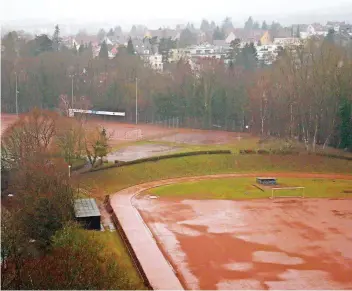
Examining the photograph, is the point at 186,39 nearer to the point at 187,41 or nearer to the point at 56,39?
the point at 187,41

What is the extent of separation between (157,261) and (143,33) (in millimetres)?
61611

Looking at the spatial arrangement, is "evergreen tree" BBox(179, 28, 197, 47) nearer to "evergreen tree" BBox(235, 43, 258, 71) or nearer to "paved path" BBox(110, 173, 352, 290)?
"evergreen tree" BBox(235, 43, 258, 71)

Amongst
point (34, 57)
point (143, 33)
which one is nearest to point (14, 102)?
point (34, 57)

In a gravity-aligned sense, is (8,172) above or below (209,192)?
above

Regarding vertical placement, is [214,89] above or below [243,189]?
above

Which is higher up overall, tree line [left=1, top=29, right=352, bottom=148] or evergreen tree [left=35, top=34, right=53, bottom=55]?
evergreen tree [left=35, top=34, right=53, bottom=55]

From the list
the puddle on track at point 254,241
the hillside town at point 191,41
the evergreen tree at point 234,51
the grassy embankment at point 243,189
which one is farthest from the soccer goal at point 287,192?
the evergreen tree at point 234,51

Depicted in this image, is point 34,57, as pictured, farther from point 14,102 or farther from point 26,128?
point 26,128

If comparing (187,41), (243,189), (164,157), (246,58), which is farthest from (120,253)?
(187,41)

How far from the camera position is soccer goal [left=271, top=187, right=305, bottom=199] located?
18844 millimetres

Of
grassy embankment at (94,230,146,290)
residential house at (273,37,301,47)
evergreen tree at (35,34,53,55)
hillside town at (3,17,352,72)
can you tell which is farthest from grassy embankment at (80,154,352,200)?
evergreen tree at (35,34,53,55)

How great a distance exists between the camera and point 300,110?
85.3 ft

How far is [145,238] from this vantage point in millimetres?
14070

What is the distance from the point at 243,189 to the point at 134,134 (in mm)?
10667
